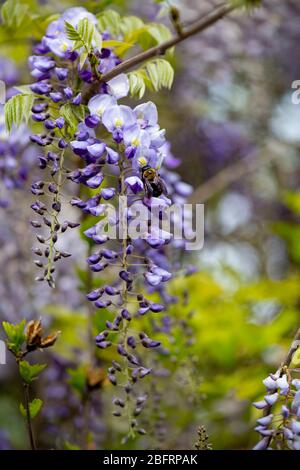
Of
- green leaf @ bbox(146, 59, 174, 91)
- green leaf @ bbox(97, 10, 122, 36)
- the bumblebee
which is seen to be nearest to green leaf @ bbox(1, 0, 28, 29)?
green leaf @ bbox(97, 10, 122, 36)

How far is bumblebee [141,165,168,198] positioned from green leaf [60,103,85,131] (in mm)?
181

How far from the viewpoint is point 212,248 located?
3664mm

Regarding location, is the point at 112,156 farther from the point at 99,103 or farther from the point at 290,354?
the point at 290,354

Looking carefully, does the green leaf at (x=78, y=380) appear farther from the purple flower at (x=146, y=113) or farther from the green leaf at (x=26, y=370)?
the purple flower at (x=146, y=113)

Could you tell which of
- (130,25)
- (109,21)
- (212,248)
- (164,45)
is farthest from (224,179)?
(164,45)

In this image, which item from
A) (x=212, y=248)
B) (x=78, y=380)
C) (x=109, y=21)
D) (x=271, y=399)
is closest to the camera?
(x=271, y=399)

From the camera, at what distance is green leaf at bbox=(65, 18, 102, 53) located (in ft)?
4.63

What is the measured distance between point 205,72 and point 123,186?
107 inches

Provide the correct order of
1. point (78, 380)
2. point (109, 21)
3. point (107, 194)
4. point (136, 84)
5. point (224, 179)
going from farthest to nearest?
point (224, 179) → point (78, 380) → point (109, 21) → point (136, 84) → point (107, 194)

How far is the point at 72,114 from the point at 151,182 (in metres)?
0.23

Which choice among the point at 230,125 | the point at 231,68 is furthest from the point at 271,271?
the point at 231,68

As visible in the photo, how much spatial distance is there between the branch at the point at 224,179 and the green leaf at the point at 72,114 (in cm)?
165

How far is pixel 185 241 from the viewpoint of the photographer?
1.91 metres
